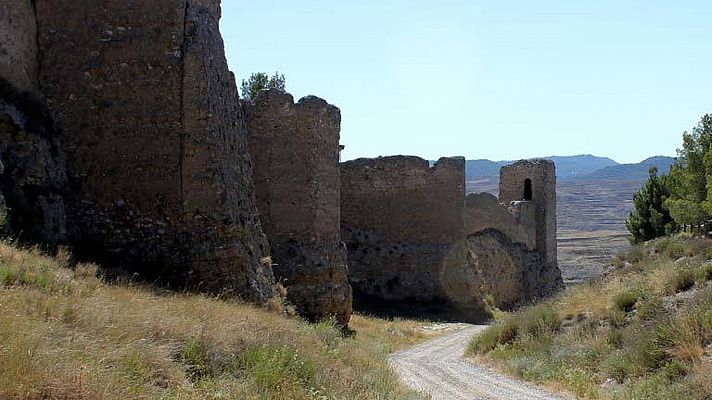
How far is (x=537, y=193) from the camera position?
116 ft

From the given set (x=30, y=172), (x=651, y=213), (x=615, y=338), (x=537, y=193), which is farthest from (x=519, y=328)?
(x=651, y=213)

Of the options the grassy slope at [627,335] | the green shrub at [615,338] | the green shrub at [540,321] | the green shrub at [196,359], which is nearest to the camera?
the green shrub at [196,359]

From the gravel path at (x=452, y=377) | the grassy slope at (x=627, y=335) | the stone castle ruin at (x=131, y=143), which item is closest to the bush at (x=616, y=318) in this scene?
the grassy slope at (x=627, y=335)

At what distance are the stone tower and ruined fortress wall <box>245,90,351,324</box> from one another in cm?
1759

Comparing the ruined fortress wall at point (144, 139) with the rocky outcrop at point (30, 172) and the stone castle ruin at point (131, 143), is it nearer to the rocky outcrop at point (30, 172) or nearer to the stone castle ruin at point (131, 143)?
the stone castle ruin at point (131, 143)

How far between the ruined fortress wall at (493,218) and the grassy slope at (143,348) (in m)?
20.7

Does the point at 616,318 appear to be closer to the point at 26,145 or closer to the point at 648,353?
the point at 648,353

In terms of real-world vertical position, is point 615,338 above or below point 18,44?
below

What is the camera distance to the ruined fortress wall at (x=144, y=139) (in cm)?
1210

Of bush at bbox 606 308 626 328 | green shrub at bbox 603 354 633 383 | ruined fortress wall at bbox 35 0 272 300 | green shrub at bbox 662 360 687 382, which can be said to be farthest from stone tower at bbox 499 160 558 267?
ruined fortress wall at bbox 35 0 272 300

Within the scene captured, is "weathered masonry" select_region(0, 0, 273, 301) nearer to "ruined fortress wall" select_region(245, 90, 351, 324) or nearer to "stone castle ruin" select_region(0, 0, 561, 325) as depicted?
"stone castle ruin" select_region(0, 0, 561, 325)

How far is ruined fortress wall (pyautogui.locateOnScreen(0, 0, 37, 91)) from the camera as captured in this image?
11748mm

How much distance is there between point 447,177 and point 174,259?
16.2 meters

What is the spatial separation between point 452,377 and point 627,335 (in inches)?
128
